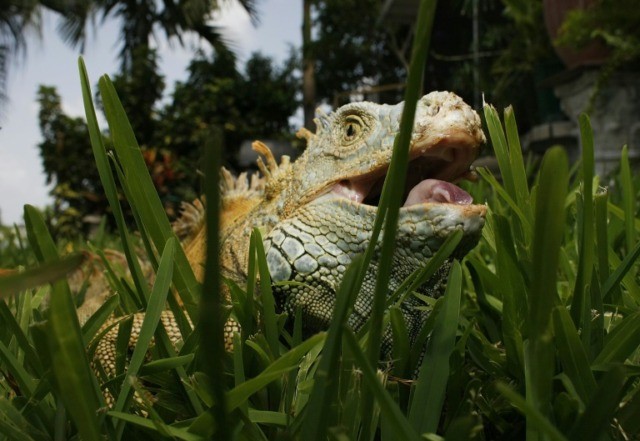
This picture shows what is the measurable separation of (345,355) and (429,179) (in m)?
0.36

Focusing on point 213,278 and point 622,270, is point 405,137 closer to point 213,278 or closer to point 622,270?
point 213,278

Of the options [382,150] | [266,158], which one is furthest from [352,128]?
[266,158]

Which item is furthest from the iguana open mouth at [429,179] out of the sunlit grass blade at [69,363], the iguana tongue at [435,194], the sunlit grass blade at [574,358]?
the sunlit grass blade at [69,363]

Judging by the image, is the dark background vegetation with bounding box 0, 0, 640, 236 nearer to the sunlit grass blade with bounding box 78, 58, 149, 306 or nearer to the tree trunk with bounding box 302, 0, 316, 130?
the tree trunk with bounding box 302, 0, 316, 130

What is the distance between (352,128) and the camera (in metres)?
0.73

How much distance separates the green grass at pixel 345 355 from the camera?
0.92 ft

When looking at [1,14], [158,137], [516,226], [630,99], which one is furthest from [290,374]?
[1,14]

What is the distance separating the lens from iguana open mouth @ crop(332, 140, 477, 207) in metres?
0.64

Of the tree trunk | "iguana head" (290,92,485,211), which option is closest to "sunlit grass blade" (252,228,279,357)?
"iguana head" (290,92,485,211)

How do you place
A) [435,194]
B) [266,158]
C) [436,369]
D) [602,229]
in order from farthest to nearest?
[266,158], [435,194], [602,229], [436,369]

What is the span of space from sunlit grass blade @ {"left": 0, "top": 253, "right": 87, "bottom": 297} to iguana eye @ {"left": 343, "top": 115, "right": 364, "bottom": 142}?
0.54m

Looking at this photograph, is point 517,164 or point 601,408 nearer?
point 601,408

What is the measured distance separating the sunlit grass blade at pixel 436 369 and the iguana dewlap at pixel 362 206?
140mm

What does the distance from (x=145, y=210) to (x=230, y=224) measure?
43 cm
